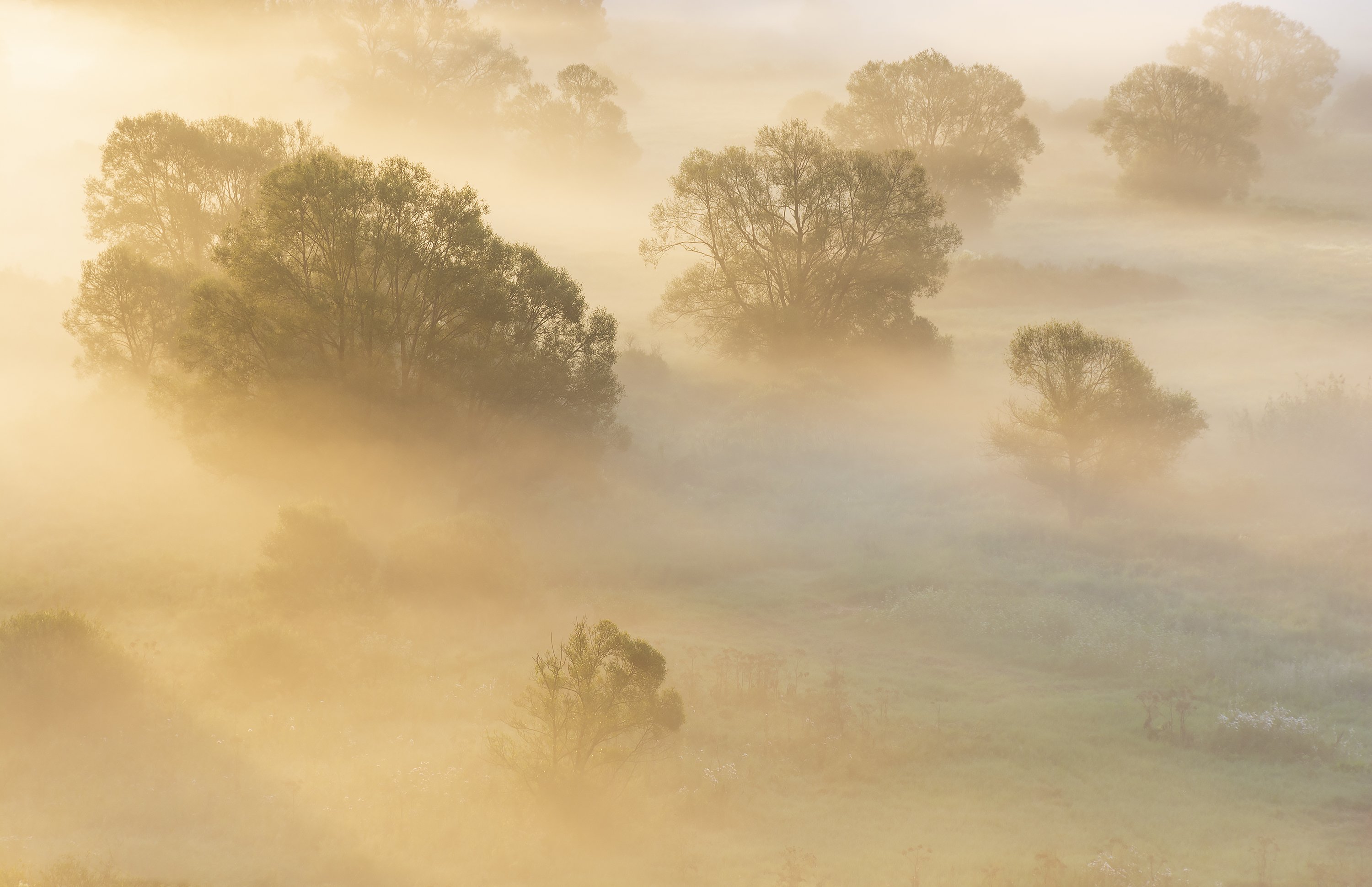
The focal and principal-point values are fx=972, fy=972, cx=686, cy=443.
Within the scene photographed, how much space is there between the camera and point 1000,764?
60.1 ft

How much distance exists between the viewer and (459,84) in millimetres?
84875

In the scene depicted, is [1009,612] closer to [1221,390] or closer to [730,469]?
[730,469]

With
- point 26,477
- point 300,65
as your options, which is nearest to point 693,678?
point 26,477

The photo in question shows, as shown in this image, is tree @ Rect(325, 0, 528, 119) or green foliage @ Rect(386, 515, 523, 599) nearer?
green foliage @ Rect(386, 515, 523, 599)

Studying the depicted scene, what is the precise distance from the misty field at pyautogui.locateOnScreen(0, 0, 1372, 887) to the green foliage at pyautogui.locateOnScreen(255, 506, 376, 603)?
97mm

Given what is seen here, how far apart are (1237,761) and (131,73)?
294ft

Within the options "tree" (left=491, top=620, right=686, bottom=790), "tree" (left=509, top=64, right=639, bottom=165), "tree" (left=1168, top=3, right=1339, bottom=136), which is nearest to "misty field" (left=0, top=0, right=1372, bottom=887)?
"tree" (left=491, top=620, right=686, bottom=790)

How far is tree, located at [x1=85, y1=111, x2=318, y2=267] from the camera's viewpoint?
38.4 meters

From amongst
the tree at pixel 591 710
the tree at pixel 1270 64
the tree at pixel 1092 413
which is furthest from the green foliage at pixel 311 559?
the tree at pixel 1270 64

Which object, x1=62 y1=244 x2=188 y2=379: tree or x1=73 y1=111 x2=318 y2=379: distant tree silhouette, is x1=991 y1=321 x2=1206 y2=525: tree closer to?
x1=73 y1=111 x2=318 y2=379: distant tree silhouette

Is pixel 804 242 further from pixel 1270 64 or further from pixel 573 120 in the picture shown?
pixel 1270 64

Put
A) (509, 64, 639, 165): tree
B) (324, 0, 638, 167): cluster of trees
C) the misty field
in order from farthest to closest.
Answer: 1. (324, 0, 638, 167): cluster of trees
2. (509, 64, 639, 165): tree
3. the misty field

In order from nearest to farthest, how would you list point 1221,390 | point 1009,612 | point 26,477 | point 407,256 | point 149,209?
point 1009,612 < point 407,256 < point 26,477 < point 149,209 < point 1221,390

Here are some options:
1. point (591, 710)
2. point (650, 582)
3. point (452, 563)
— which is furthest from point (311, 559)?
point (591, 710)
